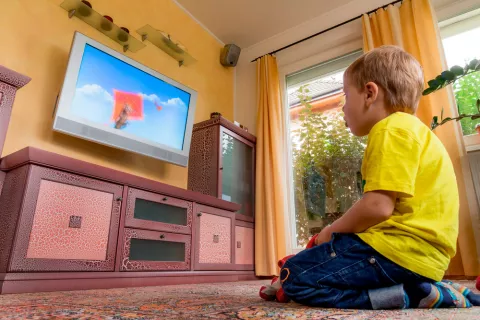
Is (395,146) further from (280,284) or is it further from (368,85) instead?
(280,284)

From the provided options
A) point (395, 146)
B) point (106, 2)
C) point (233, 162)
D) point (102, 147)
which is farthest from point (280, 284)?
point (106, 2)

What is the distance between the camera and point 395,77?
91 centimetres

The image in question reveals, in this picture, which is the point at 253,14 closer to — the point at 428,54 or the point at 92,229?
the point at 428,54

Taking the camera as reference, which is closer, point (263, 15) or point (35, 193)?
point (35, 193)

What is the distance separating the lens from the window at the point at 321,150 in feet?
9.50

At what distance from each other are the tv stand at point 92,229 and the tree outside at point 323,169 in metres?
1.10

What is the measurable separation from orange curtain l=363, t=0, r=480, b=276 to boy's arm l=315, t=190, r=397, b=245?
175cm

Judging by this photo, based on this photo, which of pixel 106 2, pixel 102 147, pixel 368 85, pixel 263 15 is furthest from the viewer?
pixel 263 15

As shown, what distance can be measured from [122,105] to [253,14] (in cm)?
184

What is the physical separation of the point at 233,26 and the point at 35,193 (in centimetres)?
273

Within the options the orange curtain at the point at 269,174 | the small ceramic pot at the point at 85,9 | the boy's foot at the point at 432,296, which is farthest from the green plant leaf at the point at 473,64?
the small ceramic pot at the point at 85,9

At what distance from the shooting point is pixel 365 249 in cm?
80

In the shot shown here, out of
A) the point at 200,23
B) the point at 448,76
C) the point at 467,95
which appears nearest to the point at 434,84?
the point at 448,76

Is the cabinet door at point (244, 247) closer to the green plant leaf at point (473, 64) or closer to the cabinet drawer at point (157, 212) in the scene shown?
the cabinet drawer at point (157, 212)
